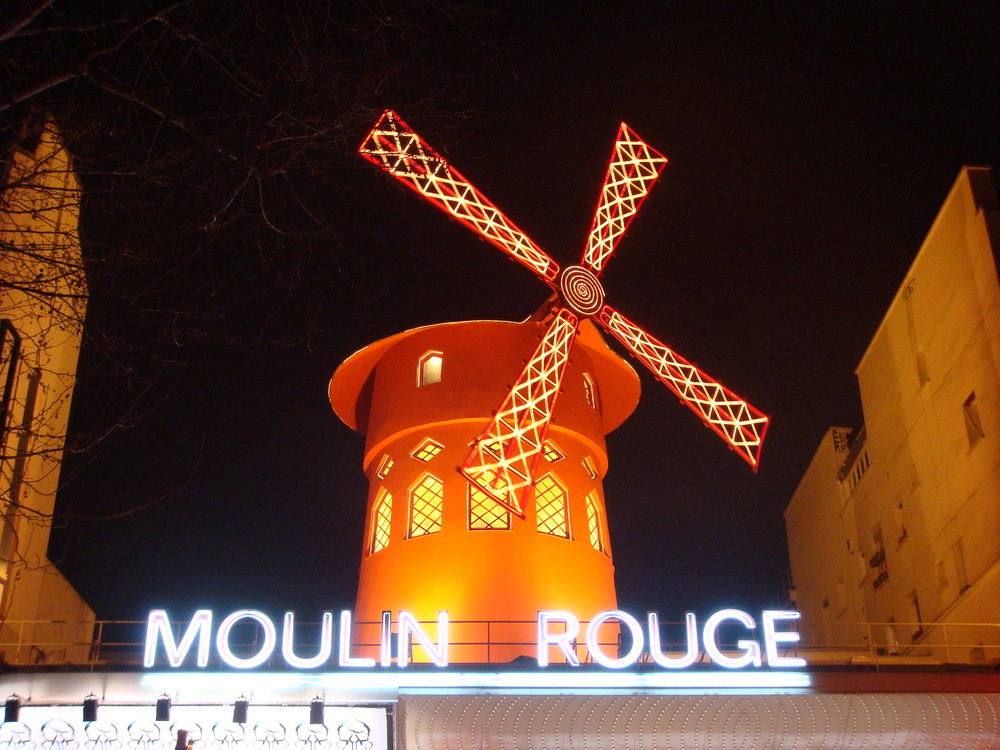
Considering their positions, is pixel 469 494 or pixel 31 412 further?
pixel 469 494

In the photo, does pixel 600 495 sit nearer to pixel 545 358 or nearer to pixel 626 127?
pixel 545 358

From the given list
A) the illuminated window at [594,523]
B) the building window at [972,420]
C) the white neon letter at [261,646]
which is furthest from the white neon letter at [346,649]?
the building window at [972,420]

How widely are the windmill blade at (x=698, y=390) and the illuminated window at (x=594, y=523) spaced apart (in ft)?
5.87

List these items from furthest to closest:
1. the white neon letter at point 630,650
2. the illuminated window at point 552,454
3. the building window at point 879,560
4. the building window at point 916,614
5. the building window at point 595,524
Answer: the building window at point 879,560, the building window at point 916,614, the building window at point 595,524, the illuminated window at point 552,454, the white neon letter at point 630,650

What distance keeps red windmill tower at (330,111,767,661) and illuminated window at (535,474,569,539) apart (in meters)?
0.02

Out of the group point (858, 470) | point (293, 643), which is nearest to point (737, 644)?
point (293, 643)

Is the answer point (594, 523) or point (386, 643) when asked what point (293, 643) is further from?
point (594, 523)

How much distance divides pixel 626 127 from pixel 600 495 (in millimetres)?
5380

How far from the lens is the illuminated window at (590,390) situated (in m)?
14.0

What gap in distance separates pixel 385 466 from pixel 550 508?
2.21 metres

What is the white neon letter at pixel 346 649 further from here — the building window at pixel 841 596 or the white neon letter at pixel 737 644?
the building window at pixel 841 596

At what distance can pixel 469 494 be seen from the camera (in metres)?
12.5

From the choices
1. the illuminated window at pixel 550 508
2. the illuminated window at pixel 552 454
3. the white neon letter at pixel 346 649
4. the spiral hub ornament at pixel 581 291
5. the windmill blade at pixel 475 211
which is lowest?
the white neon letter at pixel 346 649

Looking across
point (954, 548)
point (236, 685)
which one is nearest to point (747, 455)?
point (954, 548)
